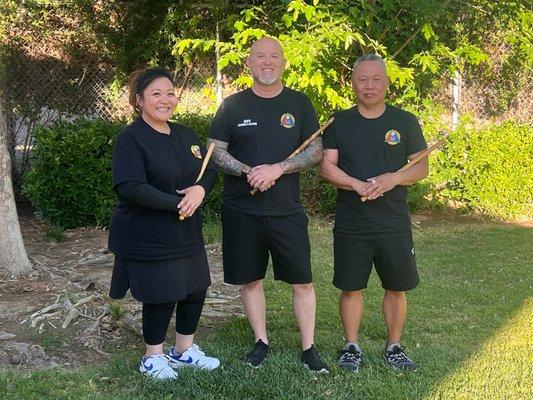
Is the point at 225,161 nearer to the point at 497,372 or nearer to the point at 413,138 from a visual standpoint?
the point at 413,138

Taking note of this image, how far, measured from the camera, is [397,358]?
394 cm

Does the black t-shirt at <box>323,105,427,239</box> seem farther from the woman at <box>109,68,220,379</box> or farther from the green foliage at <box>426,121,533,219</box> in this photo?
the green foliage at <box>426,121,533,219</box>

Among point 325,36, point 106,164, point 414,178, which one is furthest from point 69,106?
point 414,178

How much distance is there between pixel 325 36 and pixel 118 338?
12.5ft

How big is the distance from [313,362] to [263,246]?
0.70m

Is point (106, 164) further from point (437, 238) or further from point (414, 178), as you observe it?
point (414, 178)

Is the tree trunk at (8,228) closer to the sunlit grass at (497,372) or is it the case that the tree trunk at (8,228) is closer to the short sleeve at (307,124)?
the short sleeve at (307,124)

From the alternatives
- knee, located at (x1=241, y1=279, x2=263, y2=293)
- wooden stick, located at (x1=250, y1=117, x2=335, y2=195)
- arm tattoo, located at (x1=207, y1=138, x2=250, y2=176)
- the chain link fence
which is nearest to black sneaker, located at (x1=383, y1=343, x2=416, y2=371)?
knee, located at (x1=241, y1=279, x2=263, y2=293)

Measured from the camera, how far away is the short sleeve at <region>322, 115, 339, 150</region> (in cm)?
385

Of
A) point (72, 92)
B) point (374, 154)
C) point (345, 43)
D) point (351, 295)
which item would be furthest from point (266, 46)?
point (72, 92)

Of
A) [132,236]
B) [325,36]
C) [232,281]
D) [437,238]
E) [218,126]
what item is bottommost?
[437,238]

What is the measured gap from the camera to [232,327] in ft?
15.1

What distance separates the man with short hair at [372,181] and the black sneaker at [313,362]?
13 cm

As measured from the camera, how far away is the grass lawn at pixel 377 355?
11.6 ft
